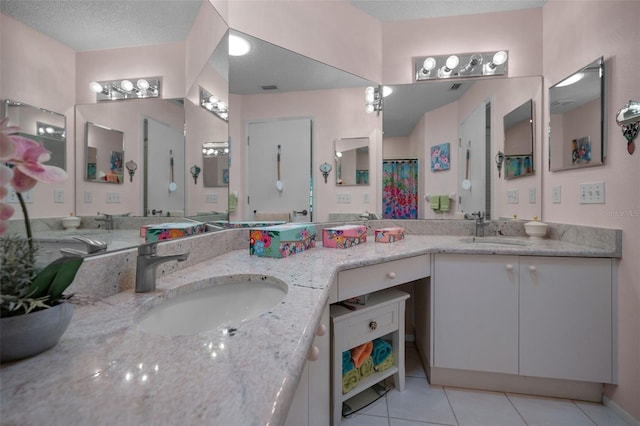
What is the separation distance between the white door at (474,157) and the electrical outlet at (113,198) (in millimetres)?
2088

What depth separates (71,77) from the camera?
64 cm

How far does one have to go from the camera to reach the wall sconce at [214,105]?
1.29 m

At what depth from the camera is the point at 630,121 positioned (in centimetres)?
127

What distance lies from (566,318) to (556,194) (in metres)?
0.78

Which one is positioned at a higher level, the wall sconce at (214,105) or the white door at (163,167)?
the wall sconce at (214,105)

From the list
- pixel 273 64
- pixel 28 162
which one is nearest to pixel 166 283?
pixel 28 162

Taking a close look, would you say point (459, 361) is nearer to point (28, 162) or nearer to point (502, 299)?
point (502, 299)

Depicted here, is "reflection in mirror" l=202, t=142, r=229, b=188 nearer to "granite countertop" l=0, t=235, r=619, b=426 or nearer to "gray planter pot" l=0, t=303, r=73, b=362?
"granite countertop" l=0, t=235, r=619, b=426

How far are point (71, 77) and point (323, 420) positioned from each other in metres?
1.26

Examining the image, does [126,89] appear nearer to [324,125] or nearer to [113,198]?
[113,198]

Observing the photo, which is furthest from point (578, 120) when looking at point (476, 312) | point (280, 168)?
point (280, 168)

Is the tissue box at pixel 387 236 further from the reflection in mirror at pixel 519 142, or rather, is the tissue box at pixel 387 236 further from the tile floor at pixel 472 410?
the reflection in mirror at pixel 519 142

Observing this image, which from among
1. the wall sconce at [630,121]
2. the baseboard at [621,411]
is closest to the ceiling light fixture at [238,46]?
the wall sconce at [630,121]

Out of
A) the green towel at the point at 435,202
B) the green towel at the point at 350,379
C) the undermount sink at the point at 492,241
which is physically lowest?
the green towel at the point at 350,379
